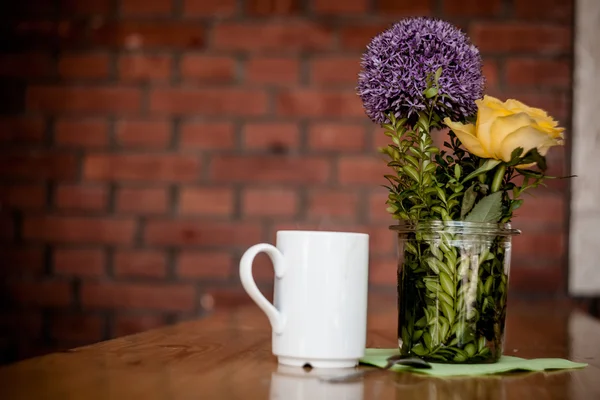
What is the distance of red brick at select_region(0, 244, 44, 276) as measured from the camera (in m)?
2.07

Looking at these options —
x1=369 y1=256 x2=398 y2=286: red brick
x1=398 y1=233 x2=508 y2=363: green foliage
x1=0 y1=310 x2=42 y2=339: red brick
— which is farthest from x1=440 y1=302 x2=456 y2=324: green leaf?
x1=0 y1=310 x2=42 y2=339: red brick

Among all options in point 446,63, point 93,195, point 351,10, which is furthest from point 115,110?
point 446,63

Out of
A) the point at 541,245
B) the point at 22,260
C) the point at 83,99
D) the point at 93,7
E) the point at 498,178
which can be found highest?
the point at 93,7

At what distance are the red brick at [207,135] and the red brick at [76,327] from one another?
530 mm

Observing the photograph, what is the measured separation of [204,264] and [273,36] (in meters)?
0.64

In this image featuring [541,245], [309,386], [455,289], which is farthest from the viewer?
[541,245]

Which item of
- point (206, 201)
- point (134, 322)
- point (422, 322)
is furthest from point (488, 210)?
point (134, 322)

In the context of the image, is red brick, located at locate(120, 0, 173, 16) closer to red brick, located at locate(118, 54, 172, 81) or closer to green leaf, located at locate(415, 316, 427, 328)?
red brick, located at locate(118, 54, 172, 81)

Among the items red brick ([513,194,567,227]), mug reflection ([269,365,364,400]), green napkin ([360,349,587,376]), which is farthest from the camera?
red brick ([513,194,567,227])

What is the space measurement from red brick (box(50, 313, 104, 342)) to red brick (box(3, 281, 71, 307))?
0.13ft

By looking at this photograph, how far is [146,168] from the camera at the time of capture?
2.05 metres

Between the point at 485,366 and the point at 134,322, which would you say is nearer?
the point at 485,366

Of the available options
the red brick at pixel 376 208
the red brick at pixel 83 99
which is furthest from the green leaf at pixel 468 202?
the red brick at pixel 83 99

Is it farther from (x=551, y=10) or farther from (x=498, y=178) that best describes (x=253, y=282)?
(x=551, y=10)
